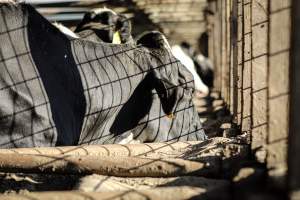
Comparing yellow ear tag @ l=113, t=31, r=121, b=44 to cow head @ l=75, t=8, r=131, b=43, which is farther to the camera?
yellow ear tag @ l=113, t=31, r=121, b=44

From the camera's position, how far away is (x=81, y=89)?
141 inches

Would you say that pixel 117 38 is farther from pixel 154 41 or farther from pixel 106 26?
pixel 154 41

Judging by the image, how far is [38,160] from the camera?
244cm

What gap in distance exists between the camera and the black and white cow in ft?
11.0

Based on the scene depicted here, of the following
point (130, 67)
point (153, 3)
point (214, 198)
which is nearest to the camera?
point (214, 198)

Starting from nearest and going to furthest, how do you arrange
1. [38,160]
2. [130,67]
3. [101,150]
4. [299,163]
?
[299,163] < [38,160] < [101,150] < [130,67]

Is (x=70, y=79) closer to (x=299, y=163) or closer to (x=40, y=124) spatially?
(x=40, y=124)

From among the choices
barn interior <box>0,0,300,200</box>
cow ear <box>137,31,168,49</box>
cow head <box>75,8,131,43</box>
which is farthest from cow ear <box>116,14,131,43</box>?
barn interior <box>0,0,300,200</box>

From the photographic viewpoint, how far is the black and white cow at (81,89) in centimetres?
334

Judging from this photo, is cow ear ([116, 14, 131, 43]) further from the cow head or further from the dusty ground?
the dusty ground

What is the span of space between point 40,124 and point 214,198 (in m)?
1.59

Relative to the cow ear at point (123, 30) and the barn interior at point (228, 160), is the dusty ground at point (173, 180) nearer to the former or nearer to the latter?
the barn interior at point (228, 160)

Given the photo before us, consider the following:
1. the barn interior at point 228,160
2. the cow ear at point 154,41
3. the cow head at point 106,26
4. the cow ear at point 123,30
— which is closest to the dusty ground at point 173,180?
the barn interior at point 228,160

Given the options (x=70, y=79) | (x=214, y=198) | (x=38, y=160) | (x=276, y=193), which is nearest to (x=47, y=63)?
(x=70, y=79)
